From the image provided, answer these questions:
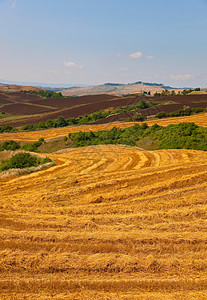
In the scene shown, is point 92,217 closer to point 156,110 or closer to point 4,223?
point 4,223

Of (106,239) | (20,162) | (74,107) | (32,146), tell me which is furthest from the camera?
(74,107)

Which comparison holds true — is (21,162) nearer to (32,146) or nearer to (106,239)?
(106,239)

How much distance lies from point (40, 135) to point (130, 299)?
196ft

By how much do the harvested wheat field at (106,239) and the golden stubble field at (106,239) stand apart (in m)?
0.03

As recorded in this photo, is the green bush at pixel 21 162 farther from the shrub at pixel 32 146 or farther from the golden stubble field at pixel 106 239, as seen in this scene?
the shrub at pixel 32 146

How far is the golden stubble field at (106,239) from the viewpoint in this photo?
21.3 ft

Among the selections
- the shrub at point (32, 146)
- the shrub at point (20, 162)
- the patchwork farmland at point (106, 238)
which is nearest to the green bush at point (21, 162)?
the shrub at point (20, 162)

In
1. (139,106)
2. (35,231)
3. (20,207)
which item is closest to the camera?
(35,231)

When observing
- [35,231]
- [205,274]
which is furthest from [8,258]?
[205,274]

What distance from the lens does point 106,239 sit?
8789mm

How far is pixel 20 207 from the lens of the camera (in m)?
12.2

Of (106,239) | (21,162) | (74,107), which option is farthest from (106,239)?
(74,107)

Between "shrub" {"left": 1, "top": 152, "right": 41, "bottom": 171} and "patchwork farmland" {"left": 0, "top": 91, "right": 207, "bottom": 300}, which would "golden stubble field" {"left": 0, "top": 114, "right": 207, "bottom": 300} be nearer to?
"patchwork farmland" {"left": 0, "top": 91, "right": 207, "bottom": 300}

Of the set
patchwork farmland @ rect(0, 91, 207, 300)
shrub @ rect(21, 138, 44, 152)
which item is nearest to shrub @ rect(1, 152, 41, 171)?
patchwork farmland @ rect(0, 91, 207, 300)
